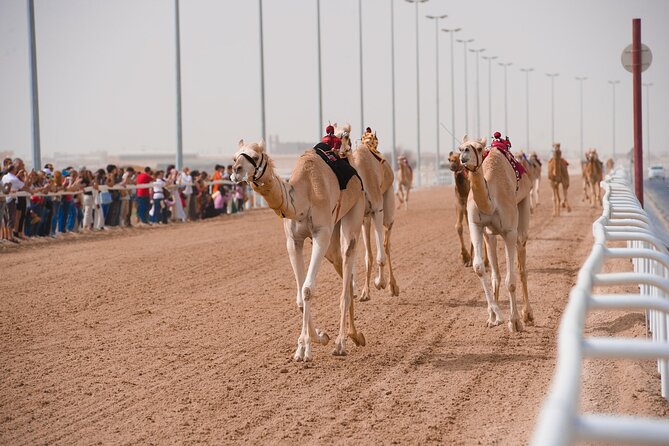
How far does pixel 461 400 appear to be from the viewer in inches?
306

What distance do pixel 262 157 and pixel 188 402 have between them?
7.55 ft

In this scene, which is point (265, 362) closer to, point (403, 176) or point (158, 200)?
point (158, 200)

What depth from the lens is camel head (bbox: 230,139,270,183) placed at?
8508mm

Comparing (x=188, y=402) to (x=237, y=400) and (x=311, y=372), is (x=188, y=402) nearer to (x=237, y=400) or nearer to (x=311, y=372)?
(x=237, y=400)

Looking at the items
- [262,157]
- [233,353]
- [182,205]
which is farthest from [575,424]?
[182,205]

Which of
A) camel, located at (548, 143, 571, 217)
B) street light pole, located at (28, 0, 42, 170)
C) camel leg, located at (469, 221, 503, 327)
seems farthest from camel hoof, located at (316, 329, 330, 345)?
camel, located at (548, 143, 571, 217)

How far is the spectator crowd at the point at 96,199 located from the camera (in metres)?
A: 22.0

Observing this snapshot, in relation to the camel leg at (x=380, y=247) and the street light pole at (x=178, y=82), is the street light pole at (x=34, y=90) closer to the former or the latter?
the street light pole at (x=178, y=82)

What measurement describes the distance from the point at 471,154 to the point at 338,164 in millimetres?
1398

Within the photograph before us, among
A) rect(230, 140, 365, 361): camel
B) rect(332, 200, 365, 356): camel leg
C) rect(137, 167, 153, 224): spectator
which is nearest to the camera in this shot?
rect(230, 140, 365, 361): camel

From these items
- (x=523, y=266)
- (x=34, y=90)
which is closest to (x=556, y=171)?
(x=34, y=90)

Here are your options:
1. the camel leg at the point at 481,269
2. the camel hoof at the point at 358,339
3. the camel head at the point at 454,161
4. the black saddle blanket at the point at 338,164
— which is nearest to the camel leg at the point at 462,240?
the camel leg at the point at 481,269

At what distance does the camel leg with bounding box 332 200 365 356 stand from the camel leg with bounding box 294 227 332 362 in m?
0.33

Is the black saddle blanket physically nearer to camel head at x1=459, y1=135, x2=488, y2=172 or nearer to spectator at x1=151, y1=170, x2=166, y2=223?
camel head at x1=459, y1=135, x2=488, y2=172
